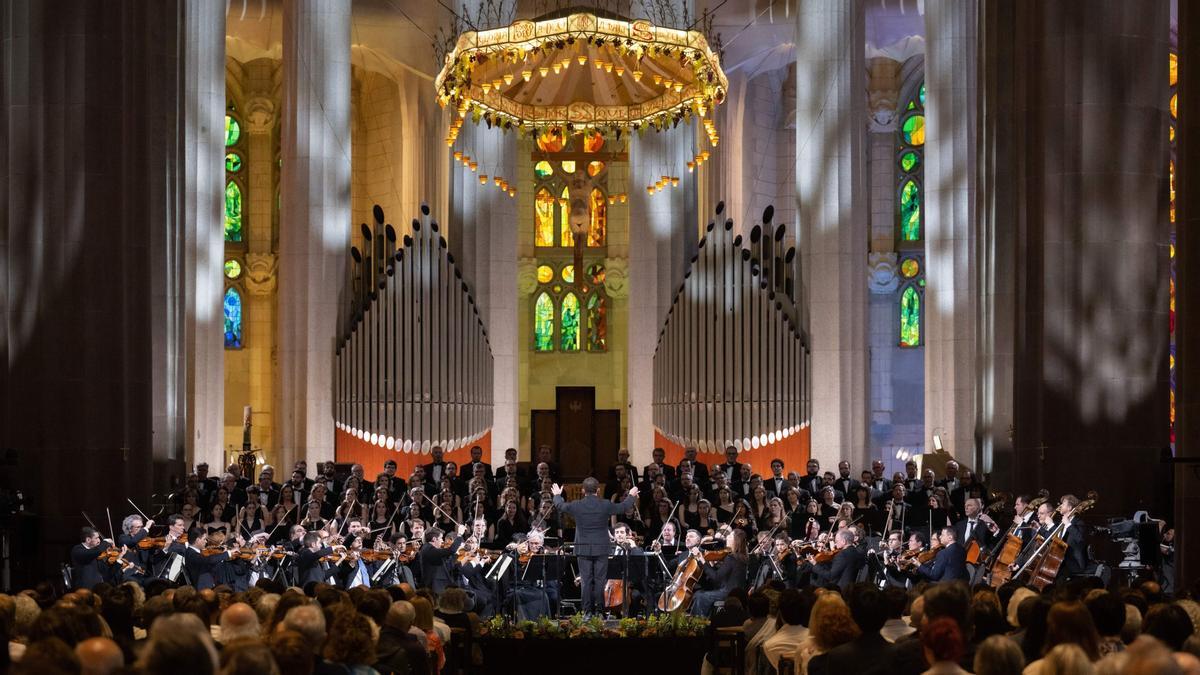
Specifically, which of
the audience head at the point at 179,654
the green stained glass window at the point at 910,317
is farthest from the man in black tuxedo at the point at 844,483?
the audience head at the point at 179,654

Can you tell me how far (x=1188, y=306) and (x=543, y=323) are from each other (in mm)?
24056

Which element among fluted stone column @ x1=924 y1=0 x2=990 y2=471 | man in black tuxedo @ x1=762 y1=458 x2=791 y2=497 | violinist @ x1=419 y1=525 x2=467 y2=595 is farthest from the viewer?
fluted stone column @ x1=924 y1=0 x2=990 y2=471

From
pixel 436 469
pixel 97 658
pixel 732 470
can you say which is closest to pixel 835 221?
pixel 732 470

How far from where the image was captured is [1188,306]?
13656 mm

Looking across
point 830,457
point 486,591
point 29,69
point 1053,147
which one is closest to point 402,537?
point 486,591

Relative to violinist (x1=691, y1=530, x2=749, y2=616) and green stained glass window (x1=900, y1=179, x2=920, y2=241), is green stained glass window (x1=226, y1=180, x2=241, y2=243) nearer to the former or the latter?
green stained glass window (x1=900, y1=179, x2=920, y2=241)

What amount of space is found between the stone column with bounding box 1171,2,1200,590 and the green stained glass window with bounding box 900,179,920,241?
2169 centimetres

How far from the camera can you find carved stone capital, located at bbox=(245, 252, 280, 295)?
120 feet

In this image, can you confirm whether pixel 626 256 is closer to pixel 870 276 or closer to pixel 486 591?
pixel 870 276

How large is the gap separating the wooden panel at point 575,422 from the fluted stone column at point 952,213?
11.4 meters

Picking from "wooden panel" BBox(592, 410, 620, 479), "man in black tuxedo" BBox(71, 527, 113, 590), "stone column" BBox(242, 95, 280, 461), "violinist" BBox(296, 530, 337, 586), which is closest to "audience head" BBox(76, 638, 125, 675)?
"violinist" BBox(296, 530, 337, 586)

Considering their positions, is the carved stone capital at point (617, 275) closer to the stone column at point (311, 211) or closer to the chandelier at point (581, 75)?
the stone column at point (311, 211)

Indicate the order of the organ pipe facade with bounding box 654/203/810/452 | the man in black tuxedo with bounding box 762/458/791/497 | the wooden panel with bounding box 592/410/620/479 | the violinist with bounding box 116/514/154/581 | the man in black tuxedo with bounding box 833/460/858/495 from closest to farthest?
1. the violinist with bounding box 116/514/154/581
2. the man in black tuxedo with bounding box 833/460/858/495
3. the man in black tuxedo with bounding box 762/458/791/497
4. the organ pipe facade with bounding box 654/203/810/452
5. the wooden panel with bounding box 592/410/620/479

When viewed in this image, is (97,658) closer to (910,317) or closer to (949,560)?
(949,560)
